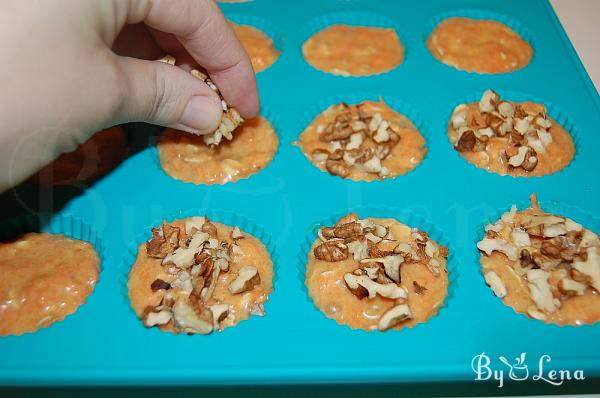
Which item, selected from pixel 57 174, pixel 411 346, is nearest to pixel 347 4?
pixel 57 174

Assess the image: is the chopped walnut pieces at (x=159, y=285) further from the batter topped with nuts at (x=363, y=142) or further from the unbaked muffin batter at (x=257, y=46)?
A: the unbaked muffin batter at (x=257, y=46)

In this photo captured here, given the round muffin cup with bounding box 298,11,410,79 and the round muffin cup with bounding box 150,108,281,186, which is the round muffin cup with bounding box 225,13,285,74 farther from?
the round muffin cup with bounding box 150,108,281,186

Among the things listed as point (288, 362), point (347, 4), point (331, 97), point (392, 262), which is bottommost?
point (288, 362)

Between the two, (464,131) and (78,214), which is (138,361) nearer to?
(78,214)

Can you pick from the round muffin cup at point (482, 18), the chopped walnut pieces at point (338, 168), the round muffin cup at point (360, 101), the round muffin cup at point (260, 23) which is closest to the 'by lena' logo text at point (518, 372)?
the chopped walnut pieces at point (338, 168)

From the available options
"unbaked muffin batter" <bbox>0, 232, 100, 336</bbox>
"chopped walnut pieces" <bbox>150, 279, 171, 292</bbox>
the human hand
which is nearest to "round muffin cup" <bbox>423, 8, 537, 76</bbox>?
the human hand

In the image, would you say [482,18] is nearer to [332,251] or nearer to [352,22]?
[352,22]

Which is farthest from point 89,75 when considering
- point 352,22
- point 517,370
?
point 352,22
